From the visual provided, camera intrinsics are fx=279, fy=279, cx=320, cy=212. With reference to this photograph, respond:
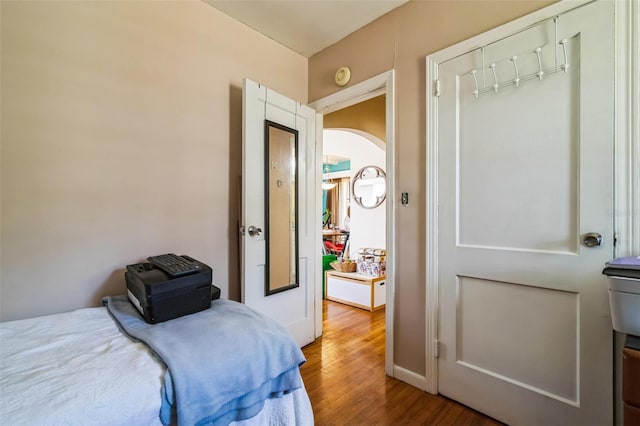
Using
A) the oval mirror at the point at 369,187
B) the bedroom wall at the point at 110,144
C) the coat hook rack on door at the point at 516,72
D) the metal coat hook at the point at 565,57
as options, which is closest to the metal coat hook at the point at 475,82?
the coat hook rack on door at the point at 516,72

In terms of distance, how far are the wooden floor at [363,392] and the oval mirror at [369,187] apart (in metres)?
2.39

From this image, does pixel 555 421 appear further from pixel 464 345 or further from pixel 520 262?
pixel 520 262

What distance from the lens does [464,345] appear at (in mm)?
1651

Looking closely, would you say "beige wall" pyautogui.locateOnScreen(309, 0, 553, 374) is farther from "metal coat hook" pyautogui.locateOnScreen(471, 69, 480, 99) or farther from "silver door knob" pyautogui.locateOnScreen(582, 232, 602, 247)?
"silver door knob" pyautogui.locateOnScreen(582, 232, 602, 247)

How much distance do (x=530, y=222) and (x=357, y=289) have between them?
226 cm

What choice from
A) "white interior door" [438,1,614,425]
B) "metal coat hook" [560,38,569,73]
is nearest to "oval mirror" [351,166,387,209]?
"white interior door" [438,1,614,425]

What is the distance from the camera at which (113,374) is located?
807 mm

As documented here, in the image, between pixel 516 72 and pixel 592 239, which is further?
pixel 516 72

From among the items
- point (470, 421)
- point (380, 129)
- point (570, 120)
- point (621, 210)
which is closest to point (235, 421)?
point (470, 421)

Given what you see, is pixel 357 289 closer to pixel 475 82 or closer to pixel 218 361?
pixel 475 82

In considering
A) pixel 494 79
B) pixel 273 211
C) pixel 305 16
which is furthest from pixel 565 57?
pixel 273 211

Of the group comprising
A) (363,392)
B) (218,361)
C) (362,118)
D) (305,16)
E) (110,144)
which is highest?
(305,16)

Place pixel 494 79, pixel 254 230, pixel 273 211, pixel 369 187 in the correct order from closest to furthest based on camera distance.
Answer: pixel 494 79
pixel 254 230
pixel 273 211
pixel 369 187

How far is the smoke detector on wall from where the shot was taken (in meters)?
2.25
